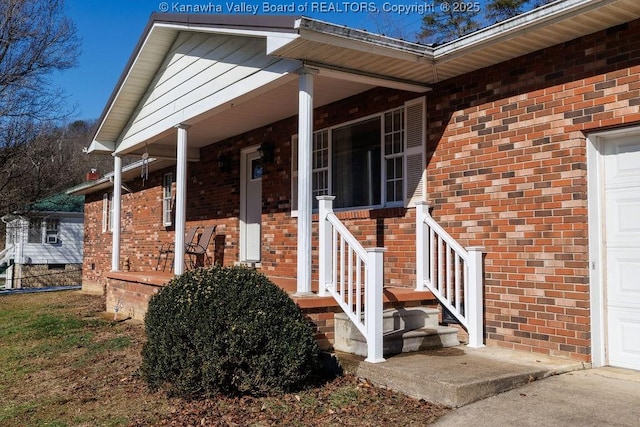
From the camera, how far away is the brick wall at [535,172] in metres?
5.41

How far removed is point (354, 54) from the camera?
6109 mm

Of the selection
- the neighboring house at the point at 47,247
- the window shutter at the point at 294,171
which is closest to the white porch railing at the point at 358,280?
the window shutter at the point at 294,171

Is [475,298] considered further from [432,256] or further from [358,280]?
[358,280]

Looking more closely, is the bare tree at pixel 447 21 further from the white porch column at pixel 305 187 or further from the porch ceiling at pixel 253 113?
the white porch column at pixel 305 187

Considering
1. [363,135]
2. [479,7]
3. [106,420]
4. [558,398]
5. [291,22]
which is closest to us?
[558,398]

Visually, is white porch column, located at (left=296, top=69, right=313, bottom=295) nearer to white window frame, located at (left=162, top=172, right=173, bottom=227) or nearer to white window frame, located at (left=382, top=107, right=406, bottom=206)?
white window frame, located at (left=382, top=107, right=406, bottom=206)

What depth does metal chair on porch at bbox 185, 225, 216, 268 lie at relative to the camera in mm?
11617

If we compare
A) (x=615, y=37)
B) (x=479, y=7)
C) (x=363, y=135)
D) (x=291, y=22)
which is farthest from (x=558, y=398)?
A: (x=479, y=7)

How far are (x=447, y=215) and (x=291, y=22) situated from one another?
→ 9.07ft

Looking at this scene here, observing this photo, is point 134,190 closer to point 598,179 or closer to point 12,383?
point 12,383

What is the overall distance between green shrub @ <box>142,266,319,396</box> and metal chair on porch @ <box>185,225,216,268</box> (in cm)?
621

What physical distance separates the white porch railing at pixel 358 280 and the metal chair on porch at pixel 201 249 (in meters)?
5.74

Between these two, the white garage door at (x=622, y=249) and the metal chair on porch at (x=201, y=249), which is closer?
the white garage door at (x=622, y=249)

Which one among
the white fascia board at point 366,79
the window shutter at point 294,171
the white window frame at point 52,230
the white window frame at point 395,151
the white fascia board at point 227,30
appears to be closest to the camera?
the white fascia board at point 227,30
